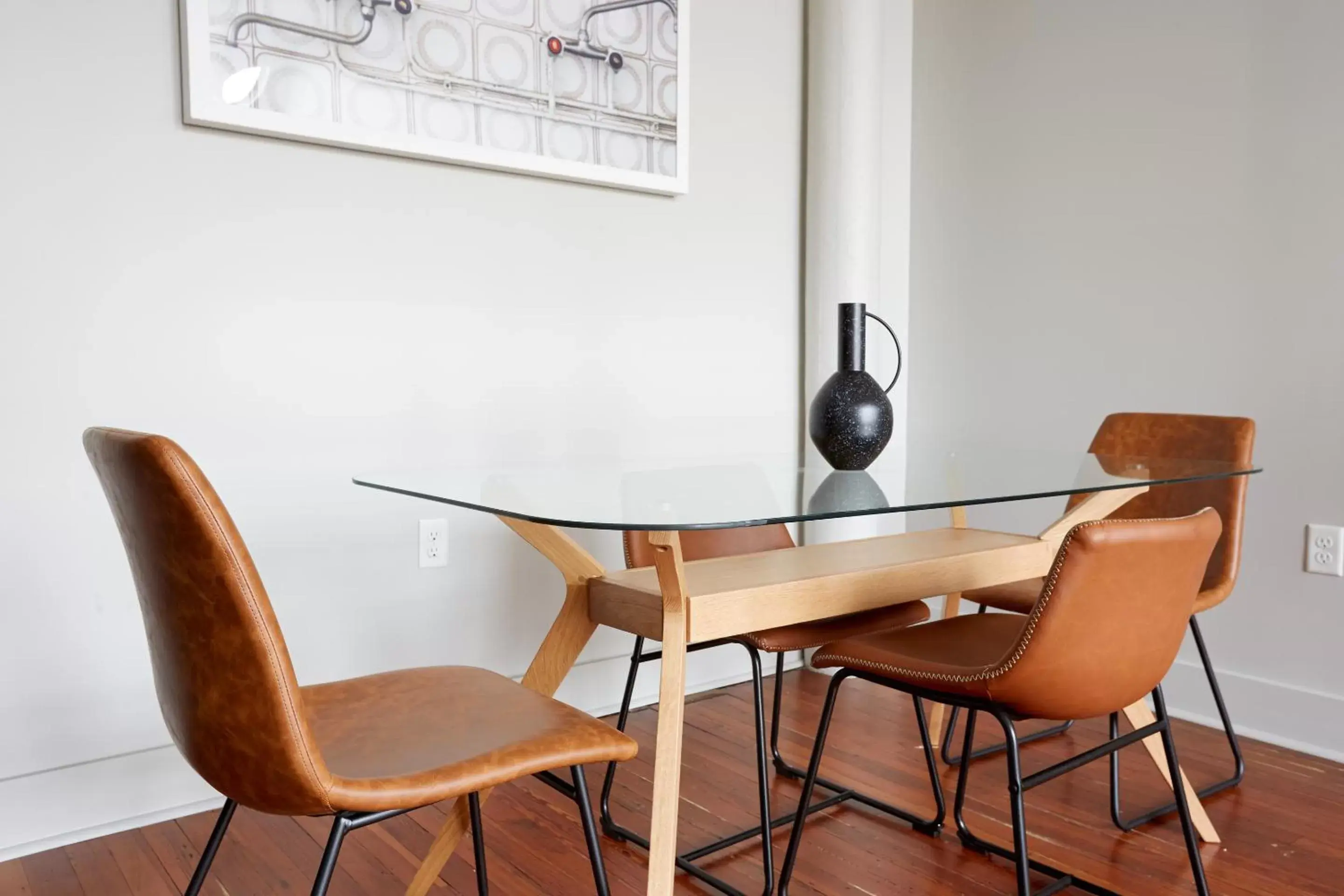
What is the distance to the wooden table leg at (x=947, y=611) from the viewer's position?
2518 millimetres

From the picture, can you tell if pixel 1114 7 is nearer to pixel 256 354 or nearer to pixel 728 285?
pixel 728 285

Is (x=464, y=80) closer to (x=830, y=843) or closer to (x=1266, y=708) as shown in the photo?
(x=830, y=843)

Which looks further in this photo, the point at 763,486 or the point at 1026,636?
the point at 763,486

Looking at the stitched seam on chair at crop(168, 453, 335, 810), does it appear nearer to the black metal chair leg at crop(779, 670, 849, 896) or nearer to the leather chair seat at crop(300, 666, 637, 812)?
the leather chair seat at crop(300, 666, 637, 812)

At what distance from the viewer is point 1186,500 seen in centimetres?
243

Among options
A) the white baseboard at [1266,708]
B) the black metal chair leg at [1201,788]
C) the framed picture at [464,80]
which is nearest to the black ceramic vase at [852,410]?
the black metal chair leg at [1201,788]

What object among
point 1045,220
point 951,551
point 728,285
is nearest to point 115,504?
point 951,551

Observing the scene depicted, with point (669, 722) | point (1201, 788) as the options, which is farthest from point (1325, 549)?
point (669, 722)

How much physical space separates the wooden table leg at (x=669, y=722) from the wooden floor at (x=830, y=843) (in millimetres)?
432

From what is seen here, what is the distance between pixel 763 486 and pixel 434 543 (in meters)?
1.04

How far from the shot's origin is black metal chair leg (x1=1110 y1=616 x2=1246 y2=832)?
214 cm

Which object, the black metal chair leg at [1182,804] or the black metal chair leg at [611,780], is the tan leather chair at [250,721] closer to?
the black metal chair leg at [611,780]

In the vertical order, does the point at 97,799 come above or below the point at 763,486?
below

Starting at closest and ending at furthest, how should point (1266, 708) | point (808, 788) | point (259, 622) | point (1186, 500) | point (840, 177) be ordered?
point (259, 622)
point (808, 788)
point (1186, 500)
point (1266, 708)
point (840, 177)
